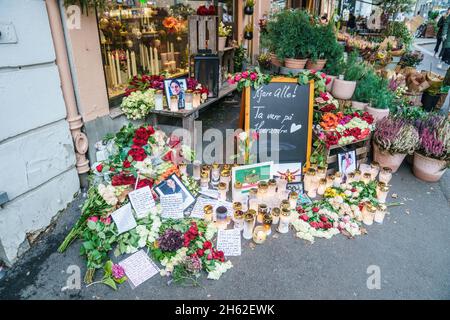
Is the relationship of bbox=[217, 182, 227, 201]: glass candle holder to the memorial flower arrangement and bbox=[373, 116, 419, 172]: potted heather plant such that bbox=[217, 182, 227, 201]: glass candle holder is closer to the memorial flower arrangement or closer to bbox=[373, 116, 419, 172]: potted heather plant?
the memorial flower arrangement

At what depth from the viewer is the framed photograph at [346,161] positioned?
3855 millimetres

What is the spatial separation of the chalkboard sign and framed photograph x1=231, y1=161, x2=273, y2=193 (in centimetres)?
37

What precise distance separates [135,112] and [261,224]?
213 centimetres

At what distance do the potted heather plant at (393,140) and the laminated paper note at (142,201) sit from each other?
3.04 metres

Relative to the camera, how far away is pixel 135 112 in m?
3.88

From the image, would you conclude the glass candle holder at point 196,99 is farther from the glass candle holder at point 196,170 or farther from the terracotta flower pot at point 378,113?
the terracotta flower pot at point 378,113

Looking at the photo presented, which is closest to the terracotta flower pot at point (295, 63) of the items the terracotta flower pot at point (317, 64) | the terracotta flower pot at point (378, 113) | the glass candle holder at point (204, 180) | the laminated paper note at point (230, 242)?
the terracotta flower pot at point (317, 64)

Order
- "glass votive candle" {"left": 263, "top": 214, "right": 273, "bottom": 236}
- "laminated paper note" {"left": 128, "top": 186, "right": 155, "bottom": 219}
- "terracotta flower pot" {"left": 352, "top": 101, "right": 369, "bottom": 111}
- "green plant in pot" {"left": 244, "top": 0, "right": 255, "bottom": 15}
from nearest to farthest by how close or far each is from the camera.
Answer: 1. "glass votive candle" {"left": 263, "top": 214, "right": 273, "bottom": 236}
2. "laminated paper note" {"left": 128, "top": 186, "right": 155, "bottom": 219}
3. "terracotta flower pot" {"left": 352, "top": 101, "right": 369, "bottom": 111}
4. "green plant in pot" {"left": 244, "top": 0, "right": 255, "bottom": 15}

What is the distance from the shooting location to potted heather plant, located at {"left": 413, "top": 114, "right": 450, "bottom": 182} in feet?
12.4

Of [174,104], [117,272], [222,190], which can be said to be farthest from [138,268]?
[174,104]

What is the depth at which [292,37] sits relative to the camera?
13.6ft

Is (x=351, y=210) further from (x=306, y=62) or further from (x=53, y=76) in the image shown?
(x=53, y=76)

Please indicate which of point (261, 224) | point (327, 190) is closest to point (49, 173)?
point (261, 224)

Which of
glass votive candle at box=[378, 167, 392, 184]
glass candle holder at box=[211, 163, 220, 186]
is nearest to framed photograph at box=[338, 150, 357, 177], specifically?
glass votive candle at box=[378, 167, 392, 184]
